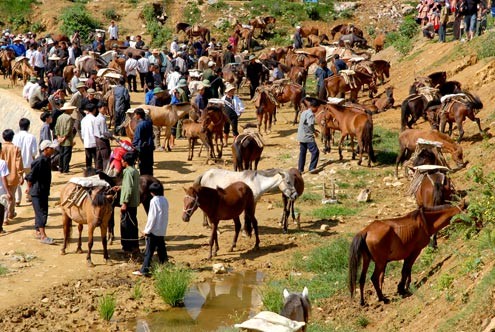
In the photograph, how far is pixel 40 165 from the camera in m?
14.2

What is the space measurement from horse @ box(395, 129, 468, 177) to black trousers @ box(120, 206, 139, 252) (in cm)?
660

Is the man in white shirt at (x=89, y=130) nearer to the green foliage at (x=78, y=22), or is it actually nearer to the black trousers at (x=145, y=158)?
the black trousers at (x=145, y=158)

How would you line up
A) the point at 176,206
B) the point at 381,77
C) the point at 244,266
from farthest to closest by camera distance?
the point at 381,77, the point at 176,206, the point at 244,266

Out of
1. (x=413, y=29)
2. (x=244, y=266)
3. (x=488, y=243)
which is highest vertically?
(x=413, y=29)

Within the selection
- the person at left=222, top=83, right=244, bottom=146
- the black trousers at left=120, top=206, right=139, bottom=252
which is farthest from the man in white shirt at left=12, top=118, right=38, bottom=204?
the person at left=222, top=83, right=244, bottom=146

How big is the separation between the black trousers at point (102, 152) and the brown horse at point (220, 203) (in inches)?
160

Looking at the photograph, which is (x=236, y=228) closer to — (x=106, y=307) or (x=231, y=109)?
(x=106, y=307)

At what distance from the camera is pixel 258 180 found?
588 inches

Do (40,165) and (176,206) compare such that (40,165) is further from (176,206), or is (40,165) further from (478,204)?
(478,204)

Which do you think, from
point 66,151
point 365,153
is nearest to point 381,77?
point 365,153

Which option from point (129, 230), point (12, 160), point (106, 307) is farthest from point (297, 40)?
point (106, 307)

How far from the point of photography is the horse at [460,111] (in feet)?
62.8

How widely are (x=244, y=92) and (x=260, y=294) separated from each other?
21101 mm

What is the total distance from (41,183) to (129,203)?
177 cm
